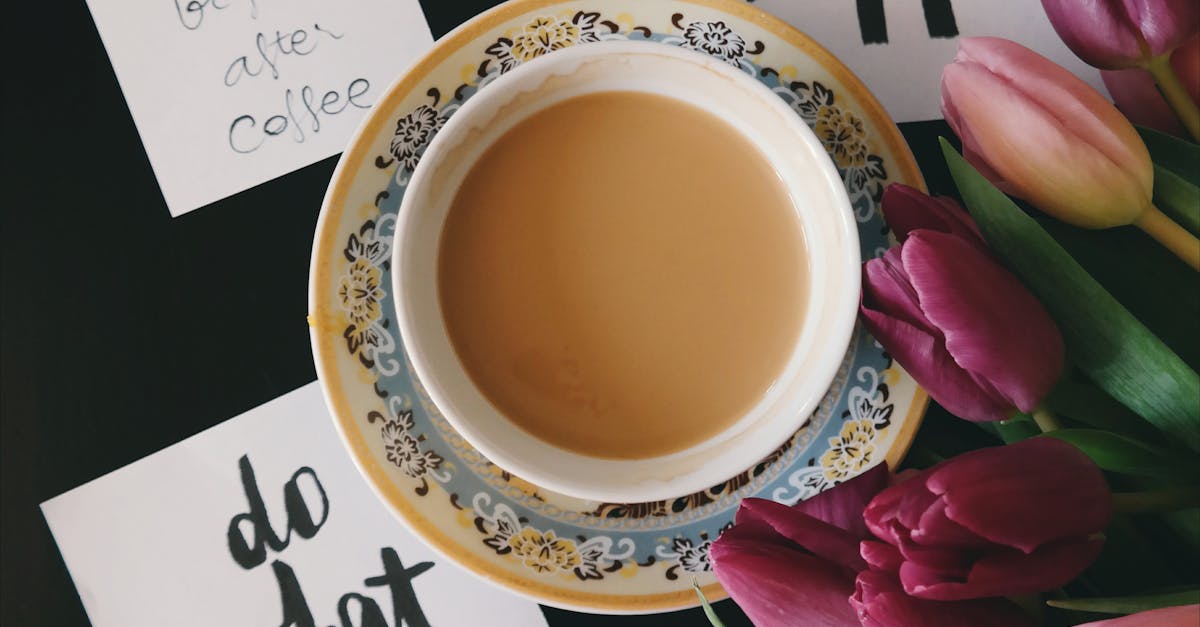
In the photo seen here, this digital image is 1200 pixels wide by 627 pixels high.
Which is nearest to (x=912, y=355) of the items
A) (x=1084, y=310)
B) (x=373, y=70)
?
(x=1084, y=310)

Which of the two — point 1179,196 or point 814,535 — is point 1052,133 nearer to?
point 1179,196

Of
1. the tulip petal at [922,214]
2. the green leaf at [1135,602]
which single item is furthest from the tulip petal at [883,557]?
the tulip petal at [922,214]

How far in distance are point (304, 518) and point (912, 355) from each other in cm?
58

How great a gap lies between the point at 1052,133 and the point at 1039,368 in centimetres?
14

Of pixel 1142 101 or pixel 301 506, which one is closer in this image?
pixel 1142 101

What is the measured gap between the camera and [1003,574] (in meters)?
0.39

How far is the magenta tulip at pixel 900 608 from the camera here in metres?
0.39

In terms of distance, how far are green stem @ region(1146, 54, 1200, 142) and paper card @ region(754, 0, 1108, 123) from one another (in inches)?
10.2

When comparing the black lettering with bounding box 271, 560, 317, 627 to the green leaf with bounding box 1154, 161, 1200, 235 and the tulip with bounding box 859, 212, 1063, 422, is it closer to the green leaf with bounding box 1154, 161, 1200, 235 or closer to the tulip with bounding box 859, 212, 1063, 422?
the tulip with bounding box 859, 212, 1063, 422

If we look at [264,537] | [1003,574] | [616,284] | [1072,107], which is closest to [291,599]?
[264,537]

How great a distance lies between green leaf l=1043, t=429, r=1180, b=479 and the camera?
0.51 meters

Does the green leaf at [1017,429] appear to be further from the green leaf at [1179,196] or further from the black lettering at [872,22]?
the black lettering at [872,22]

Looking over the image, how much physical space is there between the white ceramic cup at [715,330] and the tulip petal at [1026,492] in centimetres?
22

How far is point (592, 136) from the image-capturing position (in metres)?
0.78
